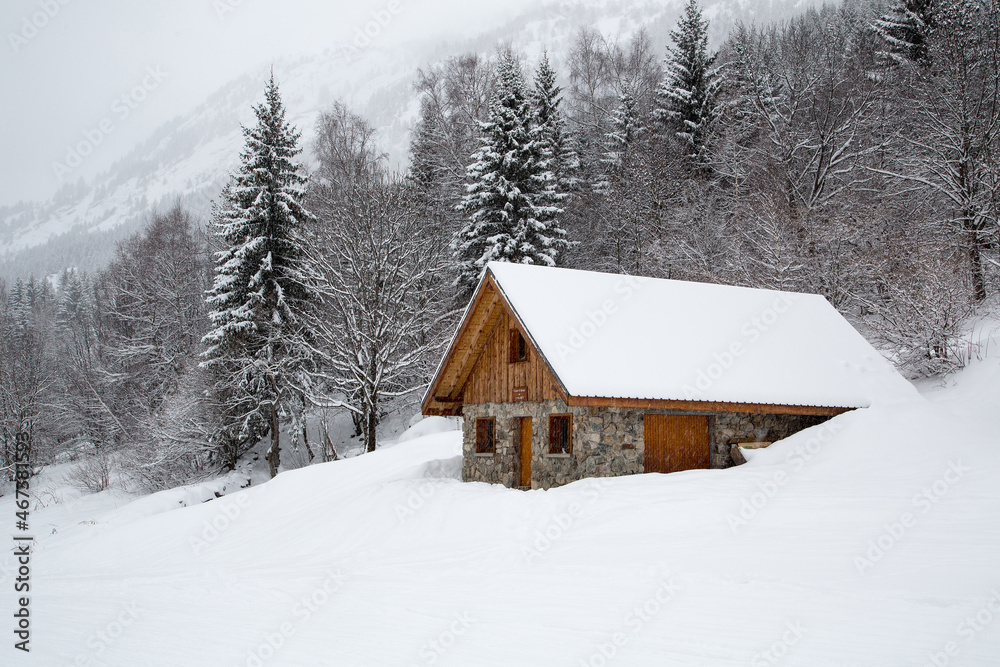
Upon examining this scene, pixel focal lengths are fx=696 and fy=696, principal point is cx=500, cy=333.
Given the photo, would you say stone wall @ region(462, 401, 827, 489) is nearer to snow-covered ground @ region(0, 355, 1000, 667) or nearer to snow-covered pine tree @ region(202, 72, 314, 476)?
snow-covered ground @ region(0, 355, 1000, 667)

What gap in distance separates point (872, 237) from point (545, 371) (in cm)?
1603

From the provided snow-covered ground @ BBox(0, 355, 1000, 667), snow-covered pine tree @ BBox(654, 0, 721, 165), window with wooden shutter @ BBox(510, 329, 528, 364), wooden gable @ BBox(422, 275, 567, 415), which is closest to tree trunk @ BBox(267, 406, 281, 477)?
snow-covered ground @ BBox(0, 355, 1000, 667)

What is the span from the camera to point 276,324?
82.9ft

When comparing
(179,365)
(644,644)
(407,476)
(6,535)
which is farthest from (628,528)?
(179,365)

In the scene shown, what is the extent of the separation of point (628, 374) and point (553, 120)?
21292 mm

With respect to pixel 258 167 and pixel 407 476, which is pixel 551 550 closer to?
pixel 407 476

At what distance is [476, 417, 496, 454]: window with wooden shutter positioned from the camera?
1700 cm

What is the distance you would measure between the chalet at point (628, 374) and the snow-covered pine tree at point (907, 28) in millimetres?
17063

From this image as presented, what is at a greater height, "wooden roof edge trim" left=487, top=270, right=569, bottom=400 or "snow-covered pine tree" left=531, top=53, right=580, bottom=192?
"snow-covered pine tree" left=531, top=53, right=580, bottom=192

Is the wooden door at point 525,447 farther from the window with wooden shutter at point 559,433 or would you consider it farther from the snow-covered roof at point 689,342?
the snow-covered roof at point 689,342

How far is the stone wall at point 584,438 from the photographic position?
1376 centimetres

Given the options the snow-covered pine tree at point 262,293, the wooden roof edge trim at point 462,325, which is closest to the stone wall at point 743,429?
the wooden roof edge trim at point 462,325

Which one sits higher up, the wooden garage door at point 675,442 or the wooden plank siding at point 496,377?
the wooden plank siding at point 496,377

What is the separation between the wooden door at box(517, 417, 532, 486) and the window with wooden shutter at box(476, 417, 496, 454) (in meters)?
0.99
